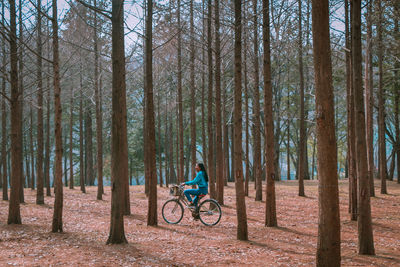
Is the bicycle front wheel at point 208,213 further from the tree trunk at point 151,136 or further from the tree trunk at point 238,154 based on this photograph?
the tree trunk at point 238,154

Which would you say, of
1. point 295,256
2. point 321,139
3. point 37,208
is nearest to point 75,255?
point 295,256

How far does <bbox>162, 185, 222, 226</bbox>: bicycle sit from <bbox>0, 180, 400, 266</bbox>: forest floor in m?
0.27

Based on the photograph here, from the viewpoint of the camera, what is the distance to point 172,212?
10.6 m

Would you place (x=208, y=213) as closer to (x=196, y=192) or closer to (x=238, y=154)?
(x=196, y=192)

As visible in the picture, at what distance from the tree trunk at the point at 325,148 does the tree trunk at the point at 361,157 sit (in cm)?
204

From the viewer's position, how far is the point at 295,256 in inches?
257

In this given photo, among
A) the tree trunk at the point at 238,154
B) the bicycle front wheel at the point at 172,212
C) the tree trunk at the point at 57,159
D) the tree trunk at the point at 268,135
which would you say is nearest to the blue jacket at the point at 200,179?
the bicycle front wheel at the point at 172,212

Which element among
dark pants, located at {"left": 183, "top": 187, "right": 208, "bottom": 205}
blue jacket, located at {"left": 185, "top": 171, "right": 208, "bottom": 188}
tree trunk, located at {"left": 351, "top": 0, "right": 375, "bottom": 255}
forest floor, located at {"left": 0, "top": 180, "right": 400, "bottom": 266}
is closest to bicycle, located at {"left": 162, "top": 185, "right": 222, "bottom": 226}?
dark pants, located at {"left": 183, "top": 187, "right": 208, "bottom": 205}

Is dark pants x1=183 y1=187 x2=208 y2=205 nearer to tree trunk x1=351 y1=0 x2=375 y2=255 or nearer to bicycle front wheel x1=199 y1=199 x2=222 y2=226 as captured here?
bicycle front wheel x1=199 y1=199 x2=222 y2=226

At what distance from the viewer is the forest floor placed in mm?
6254

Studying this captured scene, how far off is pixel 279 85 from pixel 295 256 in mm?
24747

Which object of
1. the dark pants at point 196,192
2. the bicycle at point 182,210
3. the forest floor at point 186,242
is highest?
the dark pants at point 196,192

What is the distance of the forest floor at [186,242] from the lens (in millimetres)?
6254

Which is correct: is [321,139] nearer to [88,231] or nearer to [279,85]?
[88,231]
